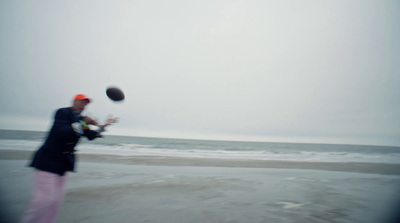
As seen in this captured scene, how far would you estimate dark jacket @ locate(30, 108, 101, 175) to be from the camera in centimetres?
264

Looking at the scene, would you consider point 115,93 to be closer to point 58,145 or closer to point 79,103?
point 79,103

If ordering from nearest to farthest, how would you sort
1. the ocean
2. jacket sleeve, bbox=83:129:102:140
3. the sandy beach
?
1. jacket sleeve, bbox=83:129:102:140
2. the sandy beach
3. the ocean

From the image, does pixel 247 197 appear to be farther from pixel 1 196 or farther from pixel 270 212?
pixel 1 196

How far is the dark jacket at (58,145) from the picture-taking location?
2641 mm

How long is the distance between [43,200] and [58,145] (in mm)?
665

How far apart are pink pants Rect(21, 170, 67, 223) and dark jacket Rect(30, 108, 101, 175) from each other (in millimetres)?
97

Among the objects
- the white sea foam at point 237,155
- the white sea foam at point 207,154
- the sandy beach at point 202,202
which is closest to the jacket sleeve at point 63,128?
the sandy beach at point 202,202

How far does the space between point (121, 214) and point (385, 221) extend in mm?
5047

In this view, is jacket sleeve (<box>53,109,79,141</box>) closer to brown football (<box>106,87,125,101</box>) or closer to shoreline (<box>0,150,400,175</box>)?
brown football (<box>106,87,125,101</box>)

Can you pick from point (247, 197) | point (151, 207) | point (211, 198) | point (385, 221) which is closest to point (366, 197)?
point (385, 221)

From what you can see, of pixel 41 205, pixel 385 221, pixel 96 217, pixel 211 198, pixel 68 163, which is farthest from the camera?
pixel 211 198

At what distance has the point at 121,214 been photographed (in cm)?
392

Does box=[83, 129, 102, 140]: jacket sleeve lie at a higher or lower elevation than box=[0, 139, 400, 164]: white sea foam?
higher

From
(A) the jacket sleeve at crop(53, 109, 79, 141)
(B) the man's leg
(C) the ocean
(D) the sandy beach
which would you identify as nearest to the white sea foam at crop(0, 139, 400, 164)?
(C) the ocean
